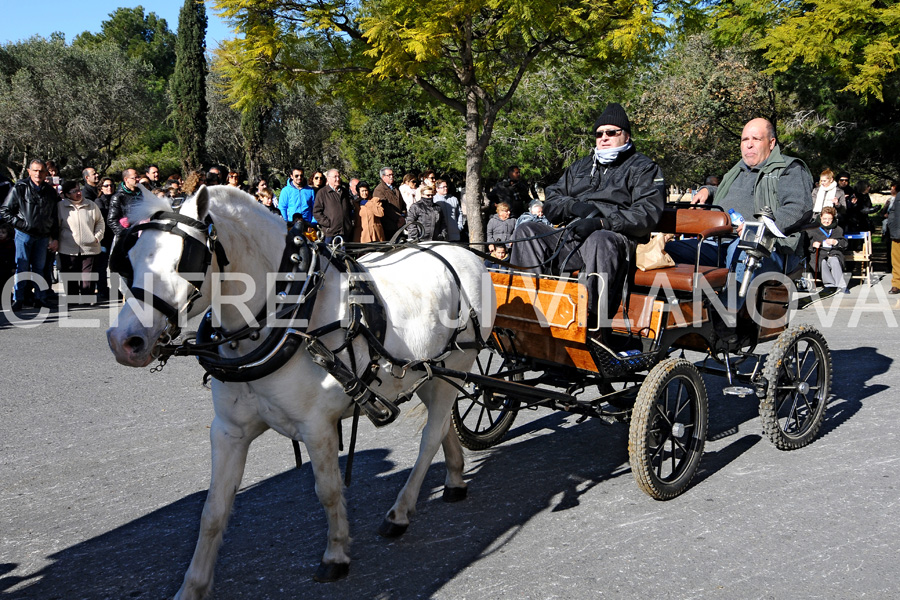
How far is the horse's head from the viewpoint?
292 centimetres

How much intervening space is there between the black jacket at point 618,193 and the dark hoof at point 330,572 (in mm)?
2665

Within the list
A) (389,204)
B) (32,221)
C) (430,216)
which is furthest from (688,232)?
(32,221)

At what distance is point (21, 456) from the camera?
539cm

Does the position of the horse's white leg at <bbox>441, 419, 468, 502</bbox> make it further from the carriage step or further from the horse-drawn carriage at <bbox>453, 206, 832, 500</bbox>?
the carriage step

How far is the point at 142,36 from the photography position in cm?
9831

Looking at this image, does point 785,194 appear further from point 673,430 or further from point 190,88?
point 190,88

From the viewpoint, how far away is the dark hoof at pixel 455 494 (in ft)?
15.4

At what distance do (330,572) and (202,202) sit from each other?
184cm

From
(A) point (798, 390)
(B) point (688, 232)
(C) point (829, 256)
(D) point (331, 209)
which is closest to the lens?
(A) point (798, 390)

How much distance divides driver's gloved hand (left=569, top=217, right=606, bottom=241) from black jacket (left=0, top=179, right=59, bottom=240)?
29.7 feet

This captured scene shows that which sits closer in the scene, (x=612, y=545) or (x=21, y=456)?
(x=612, y=545)

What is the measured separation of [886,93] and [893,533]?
14.6 m

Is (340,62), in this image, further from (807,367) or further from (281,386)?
(281,386)

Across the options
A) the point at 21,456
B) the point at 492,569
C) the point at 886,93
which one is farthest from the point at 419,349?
the point at 886,93
